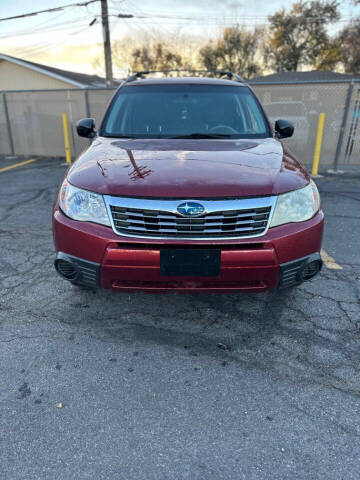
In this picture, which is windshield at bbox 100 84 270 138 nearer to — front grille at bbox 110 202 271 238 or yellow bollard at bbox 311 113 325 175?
front grille at bbox 110 202 271 238

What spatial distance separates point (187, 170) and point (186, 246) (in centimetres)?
53

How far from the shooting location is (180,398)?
1.88 metres

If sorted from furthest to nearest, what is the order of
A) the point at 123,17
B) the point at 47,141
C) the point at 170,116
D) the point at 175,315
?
1. the point at 123,17
2. the point at 47,141
3. the point at 170,116
4. the point at 175,315

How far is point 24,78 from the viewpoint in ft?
67.6

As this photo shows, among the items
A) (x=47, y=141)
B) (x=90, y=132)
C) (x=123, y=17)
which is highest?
(x=123, y=17)

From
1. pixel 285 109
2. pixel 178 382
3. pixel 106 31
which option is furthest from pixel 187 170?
pixel 106 31

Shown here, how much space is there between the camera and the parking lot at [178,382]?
5.03 feet

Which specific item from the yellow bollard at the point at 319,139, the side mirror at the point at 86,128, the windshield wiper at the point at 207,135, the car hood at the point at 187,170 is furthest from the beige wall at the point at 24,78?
the car hood at the point at 187,170

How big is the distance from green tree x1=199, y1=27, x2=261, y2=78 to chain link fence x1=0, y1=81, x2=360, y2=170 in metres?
29.8

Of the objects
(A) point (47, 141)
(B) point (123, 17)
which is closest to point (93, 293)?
(A) point (47, 141)

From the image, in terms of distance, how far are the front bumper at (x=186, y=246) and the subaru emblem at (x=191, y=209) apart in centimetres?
Result: 17

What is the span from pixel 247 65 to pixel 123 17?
19.7 m

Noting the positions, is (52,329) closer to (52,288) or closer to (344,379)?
(52,288)

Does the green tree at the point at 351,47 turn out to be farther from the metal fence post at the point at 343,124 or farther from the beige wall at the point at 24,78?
the metal fence post at the point at 343,124
